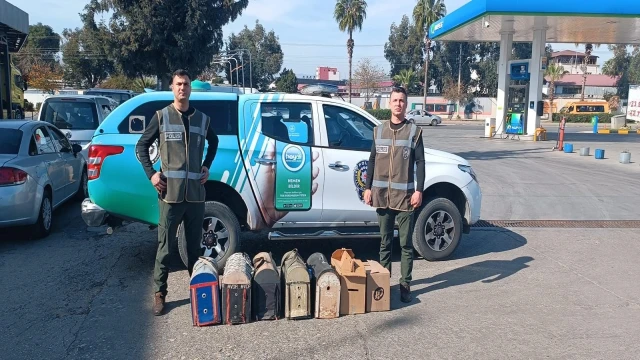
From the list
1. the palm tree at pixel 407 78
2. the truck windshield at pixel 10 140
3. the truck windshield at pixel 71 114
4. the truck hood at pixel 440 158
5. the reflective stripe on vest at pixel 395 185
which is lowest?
the reflective stripe on vest at pixel 395 185

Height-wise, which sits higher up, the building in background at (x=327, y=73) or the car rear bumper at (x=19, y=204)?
the building in background at (x=327, y=73)

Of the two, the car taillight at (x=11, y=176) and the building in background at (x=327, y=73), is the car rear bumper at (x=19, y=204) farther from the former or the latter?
the building in background at (x=327, y=73)

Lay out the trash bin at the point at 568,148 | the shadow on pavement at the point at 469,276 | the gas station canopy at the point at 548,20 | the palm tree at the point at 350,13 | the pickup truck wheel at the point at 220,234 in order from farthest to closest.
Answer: the palm tree at the point at 350,13 < the gas station canopy at the point at 548,20 < the trash bin at the point at 568,148 < the pickup truck wheel at the point at 220,234 < the shadow on pavement at the point at 469,276

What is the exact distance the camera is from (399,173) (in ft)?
18.3

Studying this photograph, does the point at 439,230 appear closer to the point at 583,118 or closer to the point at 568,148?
the point at 568,148

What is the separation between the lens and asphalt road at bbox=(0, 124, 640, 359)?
462 centimetres

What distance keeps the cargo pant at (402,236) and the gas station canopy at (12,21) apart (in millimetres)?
17423

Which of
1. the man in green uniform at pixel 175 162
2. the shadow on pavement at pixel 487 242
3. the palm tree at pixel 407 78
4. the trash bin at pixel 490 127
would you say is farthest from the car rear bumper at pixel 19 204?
the palm tree at pixel 407 78

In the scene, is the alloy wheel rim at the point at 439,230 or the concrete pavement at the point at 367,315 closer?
the concrete pavement at the point at 367,315

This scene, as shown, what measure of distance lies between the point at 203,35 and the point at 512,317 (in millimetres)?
22739

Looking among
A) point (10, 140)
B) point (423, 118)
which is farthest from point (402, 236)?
point (423, 118)

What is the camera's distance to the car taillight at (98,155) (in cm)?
634

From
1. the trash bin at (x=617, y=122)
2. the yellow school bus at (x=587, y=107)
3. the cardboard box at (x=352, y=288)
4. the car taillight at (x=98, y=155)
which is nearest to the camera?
the cardboard box at (x=352, y=288)

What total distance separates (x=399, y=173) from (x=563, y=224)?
521 centimetres
